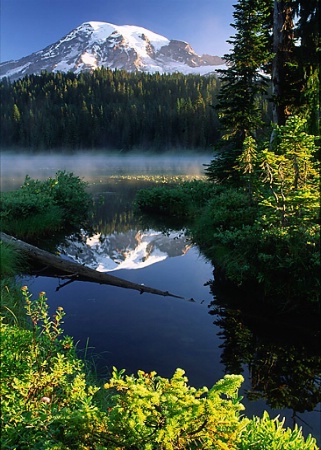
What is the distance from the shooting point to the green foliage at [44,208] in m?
15.7

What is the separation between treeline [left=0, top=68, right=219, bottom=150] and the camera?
11300cm

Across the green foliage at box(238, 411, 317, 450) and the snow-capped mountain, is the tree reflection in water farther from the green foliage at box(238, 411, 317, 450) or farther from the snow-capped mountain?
the snow-capped mountain

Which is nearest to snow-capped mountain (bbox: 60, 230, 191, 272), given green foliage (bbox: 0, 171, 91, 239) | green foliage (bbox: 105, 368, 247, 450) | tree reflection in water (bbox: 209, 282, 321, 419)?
green foliage (bbox: 0, 171, 91, 239)

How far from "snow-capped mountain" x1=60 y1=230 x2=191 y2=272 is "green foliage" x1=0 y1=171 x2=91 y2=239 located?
1518 millimetres

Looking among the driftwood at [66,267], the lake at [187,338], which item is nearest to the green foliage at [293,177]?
the lake at [187,338]

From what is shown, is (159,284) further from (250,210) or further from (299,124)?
(299,124)

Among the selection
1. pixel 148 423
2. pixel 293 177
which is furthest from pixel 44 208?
pixel 148 423

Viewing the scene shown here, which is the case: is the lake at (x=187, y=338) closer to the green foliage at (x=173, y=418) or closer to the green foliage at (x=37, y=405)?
the green foliage at (x=37, y=405)

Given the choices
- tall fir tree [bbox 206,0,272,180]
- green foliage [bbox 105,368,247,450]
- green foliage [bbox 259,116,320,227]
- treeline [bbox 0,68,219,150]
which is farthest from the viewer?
treeline [bbox 0,68,219,150]

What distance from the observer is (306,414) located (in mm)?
5316

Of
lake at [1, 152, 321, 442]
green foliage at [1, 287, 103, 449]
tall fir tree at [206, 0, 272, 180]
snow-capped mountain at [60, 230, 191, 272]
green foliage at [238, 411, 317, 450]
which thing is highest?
tall fir tree at [206, 0, 272, 180]

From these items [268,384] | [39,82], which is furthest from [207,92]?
Answer: [268,384]

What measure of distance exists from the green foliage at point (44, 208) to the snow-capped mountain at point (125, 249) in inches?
59.7

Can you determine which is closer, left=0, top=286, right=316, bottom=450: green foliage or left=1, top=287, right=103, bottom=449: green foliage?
left=0, top=286, right=316, bottom=450: green foliage
